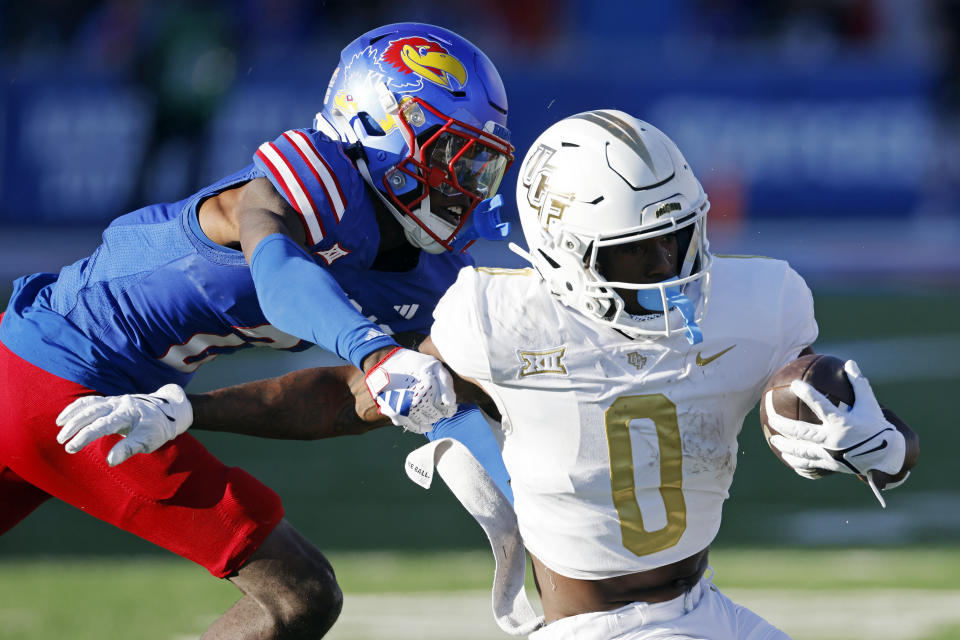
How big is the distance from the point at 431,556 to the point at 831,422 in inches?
124

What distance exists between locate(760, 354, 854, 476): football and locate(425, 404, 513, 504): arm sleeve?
0.77m

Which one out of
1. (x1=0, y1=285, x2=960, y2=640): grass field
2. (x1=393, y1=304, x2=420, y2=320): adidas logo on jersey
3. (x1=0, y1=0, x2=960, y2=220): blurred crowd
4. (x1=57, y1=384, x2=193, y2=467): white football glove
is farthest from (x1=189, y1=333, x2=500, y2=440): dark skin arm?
(x1=0, y1=0, x2=960, y2=220): blurred crowd

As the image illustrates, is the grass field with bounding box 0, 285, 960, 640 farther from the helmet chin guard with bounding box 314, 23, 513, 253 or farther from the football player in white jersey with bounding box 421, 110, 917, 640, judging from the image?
the football player in white jersey with bounding box 421, 110, 917, 640

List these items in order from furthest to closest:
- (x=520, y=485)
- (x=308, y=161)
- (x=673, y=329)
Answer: (x=308, y=161)
(x=520, y=485)
(x=673, y=329)

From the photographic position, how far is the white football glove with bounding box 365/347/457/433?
2621mm

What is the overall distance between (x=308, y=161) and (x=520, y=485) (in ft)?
3.29

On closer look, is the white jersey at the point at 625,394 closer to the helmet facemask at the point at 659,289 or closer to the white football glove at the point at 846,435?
the helmet facemask at the point at 659,289

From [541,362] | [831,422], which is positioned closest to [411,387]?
[541,362]

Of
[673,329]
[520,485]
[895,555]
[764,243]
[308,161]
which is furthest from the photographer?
[764,243]

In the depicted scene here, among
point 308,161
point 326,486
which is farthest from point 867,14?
point 308,161

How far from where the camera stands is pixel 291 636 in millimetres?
3414

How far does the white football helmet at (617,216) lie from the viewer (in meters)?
2.67

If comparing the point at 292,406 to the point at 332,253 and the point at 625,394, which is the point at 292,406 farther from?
the point at 625,394

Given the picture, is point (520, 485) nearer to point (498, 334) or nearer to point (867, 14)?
point (498, 334)
